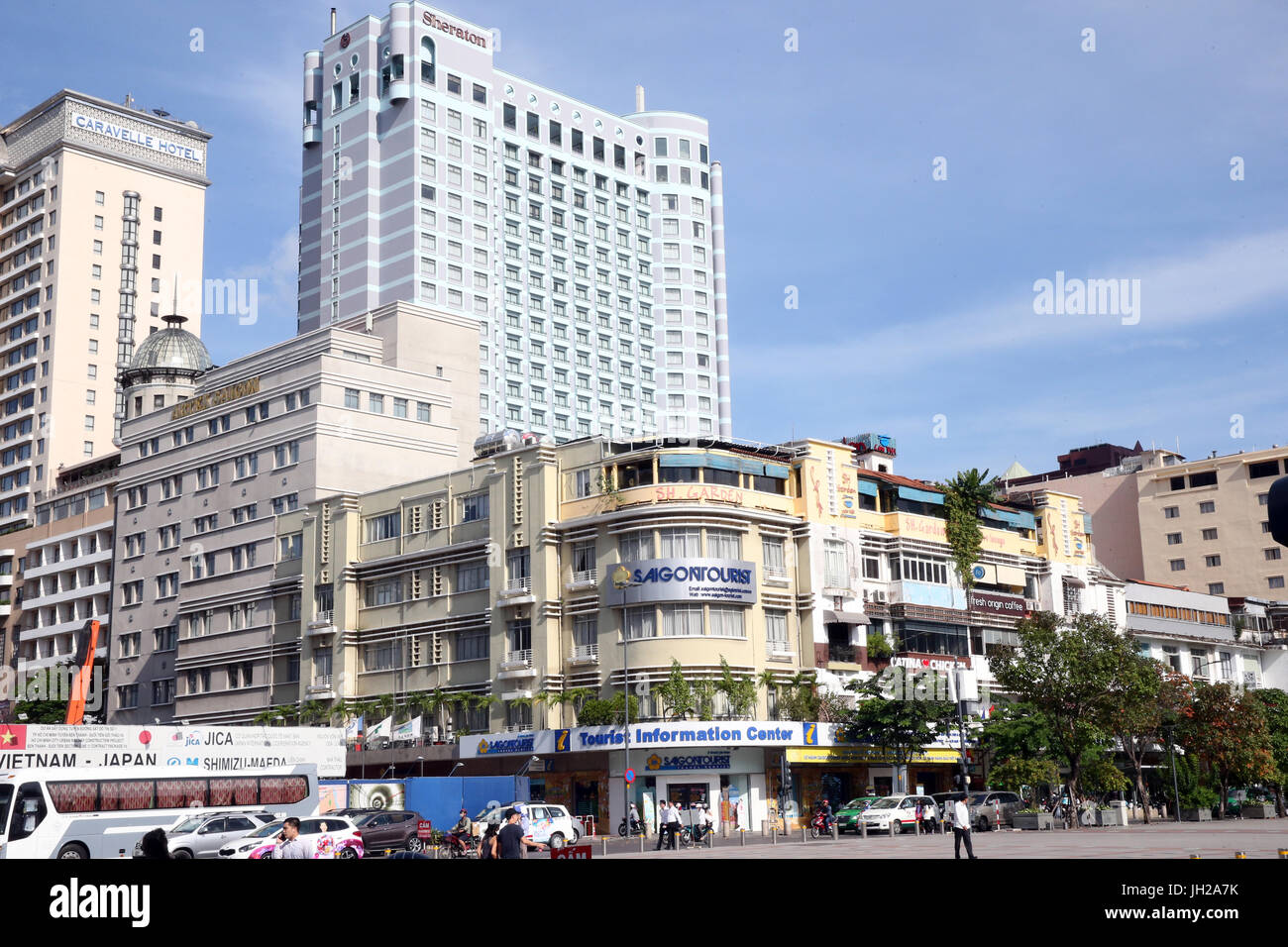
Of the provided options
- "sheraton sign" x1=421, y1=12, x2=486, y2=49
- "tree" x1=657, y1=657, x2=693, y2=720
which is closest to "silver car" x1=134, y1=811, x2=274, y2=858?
"tree" x1=657, y1=657, x2=693, y2=720

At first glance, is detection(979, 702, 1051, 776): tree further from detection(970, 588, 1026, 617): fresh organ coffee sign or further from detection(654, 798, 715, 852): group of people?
detection(654, 798, 715, 852): group of people

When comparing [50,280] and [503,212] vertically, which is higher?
[503,212]

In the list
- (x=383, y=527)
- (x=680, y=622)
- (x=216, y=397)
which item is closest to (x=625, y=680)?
(x=680, y=622)

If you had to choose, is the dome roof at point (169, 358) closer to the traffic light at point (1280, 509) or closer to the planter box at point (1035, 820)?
the planter box at point (1035, 820)

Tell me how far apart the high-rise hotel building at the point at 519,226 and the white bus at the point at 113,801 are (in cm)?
7743

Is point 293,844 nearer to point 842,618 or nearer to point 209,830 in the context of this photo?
point 209,830

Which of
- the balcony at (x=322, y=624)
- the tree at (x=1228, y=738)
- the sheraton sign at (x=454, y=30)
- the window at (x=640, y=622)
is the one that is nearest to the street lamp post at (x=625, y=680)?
the window at (x=640, y=622)

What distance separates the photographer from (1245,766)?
68.0m

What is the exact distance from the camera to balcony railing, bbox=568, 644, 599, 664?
208 ft

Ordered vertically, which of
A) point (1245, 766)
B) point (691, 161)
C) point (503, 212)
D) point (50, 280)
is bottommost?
point (1245, 766)
